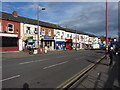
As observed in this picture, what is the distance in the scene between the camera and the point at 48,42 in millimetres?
32906

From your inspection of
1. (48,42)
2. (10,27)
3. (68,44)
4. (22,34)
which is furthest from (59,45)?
(10,27)

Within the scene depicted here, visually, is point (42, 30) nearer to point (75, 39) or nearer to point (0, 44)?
point (0, 44)

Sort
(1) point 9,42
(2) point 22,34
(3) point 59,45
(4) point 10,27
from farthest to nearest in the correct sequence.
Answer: (3) point 59,45
(2) point 22,34
(4) point 10,27
(1) point 9,42

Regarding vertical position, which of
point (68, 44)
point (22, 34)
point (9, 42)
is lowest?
point (68, 44)

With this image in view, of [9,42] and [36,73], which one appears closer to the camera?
[36,73]

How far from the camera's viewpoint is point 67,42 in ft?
141

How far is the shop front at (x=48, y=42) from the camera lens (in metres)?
30.6

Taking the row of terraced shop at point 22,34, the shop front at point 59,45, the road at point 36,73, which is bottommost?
the road at point 36,73

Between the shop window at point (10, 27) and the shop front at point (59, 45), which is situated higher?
the shop window at point (10, 27)

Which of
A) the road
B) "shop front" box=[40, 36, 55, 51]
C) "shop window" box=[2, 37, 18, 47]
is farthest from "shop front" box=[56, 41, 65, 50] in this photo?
the road

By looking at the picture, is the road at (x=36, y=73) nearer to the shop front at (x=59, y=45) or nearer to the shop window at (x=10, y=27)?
the shop window at (x=10, y=27)

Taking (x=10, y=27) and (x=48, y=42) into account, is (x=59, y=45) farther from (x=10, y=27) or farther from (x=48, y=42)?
(x=10, y=27)

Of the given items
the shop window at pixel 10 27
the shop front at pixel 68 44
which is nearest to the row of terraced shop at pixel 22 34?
the shop window at pixel 10 27

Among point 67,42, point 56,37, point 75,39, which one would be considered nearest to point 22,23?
point 56,37
